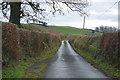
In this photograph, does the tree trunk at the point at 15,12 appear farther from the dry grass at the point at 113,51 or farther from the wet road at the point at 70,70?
the dry grass at the point at 113,51

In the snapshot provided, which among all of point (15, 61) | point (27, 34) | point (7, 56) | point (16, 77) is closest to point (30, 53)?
point (27, 34)

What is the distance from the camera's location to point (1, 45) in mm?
14609

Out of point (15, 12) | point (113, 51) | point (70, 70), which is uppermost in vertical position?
point (15, 12)

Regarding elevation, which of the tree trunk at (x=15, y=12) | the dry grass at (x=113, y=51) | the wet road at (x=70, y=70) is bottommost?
the wet road at (x=70, y=70)

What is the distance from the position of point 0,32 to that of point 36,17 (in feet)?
49.9

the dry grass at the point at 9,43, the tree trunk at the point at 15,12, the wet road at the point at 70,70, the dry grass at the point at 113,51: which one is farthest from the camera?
the tree trunk at the point at 15,12

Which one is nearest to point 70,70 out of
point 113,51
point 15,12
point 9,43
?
point 9,43

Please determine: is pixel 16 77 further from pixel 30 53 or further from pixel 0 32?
pixel 30 53

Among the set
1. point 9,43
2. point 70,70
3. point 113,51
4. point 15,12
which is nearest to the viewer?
point 9,43

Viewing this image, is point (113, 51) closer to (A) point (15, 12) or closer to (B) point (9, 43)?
(B) point (9, 43)

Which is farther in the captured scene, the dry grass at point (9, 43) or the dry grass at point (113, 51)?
the dry grass at point (113, 51)

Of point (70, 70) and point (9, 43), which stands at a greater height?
point (9, 43)

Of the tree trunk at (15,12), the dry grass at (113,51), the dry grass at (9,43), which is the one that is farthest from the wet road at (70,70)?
the tree trunk at (15,12)

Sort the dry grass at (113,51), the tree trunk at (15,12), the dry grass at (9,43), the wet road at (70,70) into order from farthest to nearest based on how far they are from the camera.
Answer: the tree trunk at (15,12) < the dry grass at (113,51) < the dry grass at (9,43) < the wet road at (70,70)
